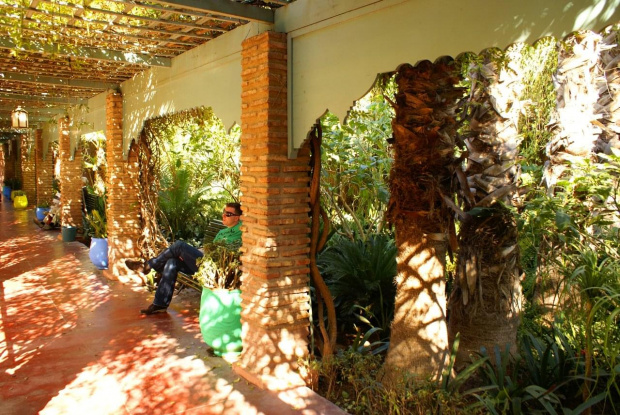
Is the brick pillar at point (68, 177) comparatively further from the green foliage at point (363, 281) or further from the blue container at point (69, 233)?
the green foliage at point (363, 281)

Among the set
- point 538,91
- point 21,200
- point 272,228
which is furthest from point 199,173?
point 21,200

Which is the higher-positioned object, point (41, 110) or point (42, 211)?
point (41, 110)

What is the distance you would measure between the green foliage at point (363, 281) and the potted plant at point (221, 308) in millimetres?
1216

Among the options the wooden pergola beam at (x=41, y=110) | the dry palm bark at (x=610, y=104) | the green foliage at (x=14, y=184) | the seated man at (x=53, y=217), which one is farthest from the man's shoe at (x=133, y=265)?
the green foliage at (x=14, y=184)

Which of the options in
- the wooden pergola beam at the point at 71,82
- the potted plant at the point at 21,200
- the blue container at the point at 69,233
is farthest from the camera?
the potted plant at the point at 21,200

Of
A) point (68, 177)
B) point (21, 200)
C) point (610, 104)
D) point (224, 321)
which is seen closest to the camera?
point (224, 321)

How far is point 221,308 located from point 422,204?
2.34 metres

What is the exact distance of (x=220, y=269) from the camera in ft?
18.4

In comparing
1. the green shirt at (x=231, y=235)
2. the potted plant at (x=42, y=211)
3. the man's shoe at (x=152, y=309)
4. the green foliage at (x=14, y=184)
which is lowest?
the man's shoe at (x=152, y=309)

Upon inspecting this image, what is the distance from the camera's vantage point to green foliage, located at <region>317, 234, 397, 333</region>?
243 inches

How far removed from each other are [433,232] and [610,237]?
1.72 metres

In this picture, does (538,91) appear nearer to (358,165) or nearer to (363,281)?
(358,165)

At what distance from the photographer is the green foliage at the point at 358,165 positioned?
7586 mm

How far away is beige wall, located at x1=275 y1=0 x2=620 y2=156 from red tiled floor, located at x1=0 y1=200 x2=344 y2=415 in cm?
211
